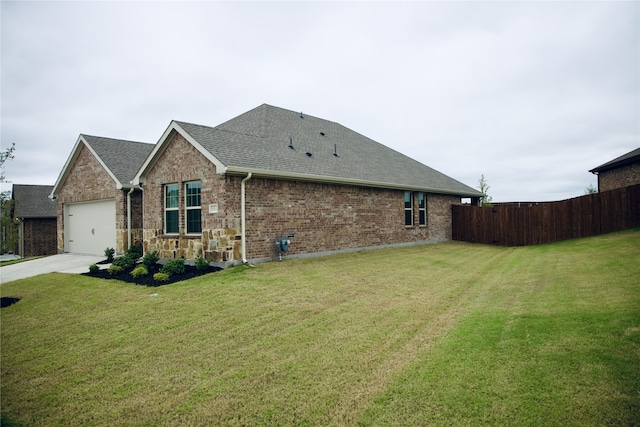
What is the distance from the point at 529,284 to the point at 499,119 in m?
14.7

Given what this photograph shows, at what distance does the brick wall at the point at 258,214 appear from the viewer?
11.2 m

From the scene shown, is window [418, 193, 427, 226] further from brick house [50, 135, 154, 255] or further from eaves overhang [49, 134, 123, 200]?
eaves overhang [49, 134, 123, 200]

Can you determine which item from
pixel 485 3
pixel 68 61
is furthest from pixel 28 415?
pixel 485 3

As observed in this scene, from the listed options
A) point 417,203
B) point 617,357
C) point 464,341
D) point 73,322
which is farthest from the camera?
point 417,203

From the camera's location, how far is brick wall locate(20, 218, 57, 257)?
2731 centimetres

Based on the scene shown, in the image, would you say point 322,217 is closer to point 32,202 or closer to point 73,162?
point 73,162

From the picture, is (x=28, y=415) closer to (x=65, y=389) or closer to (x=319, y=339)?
(x=65, y=389)

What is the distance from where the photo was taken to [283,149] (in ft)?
46.7

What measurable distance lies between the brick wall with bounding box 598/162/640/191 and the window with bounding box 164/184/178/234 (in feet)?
81.7

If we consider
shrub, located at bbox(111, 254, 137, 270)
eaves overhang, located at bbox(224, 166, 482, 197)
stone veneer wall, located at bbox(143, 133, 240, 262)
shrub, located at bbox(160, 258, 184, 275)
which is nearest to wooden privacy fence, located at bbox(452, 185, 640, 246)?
eaves overhang, located at bbox(224, 166, 482, 197)

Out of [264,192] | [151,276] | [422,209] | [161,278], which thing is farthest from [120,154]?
[422,209]

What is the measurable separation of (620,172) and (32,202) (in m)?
41.8

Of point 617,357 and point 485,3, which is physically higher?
point 485,3

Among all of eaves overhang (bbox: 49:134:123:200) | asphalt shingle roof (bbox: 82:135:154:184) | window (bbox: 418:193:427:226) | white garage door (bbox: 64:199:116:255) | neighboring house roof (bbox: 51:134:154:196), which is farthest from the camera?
window (bbox: 418:193:427:226)
